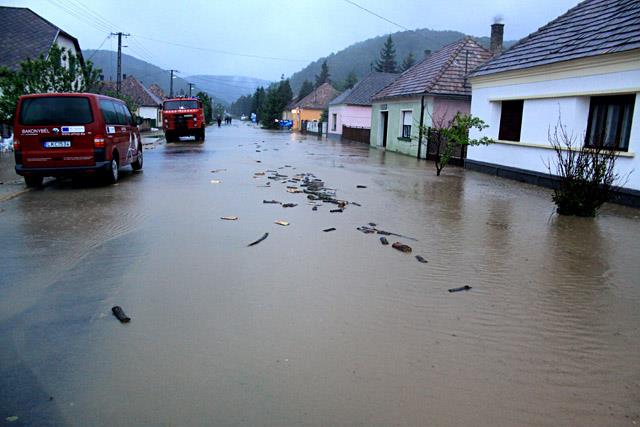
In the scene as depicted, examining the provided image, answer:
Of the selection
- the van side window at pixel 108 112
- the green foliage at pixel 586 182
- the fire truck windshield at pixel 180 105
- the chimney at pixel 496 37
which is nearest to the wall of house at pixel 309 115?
the fire truck windshield at pixel 180 105

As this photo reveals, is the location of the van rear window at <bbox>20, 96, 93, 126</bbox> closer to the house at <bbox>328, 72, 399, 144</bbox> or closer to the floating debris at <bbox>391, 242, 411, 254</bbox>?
the floating debris at <bbox>391, 242, 411, 254</bbox>

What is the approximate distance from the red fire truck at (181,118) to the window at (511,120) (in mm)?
20085

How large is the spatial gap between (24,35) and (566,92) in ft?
106

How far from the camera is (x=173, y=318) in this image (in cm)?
425

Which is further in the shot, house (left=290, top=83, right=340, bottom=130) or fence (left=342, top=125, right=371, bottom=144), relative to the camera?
house (left=290, top=83, right=340, bottom=130)

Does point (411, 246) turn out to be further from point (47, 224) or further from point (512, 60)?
point (512, 60)

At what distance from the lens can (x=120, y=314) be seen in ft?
14.1

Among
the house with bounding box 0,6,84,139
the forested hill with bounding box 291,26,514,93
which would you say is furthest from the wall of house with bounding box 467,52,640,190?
the forested hill with bounding box 291,26,514,93

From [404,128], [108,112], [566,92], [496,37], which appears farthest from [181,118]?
[566,92]

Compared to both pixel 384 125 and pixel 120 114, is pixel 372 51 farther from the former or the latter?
pixel 120 114

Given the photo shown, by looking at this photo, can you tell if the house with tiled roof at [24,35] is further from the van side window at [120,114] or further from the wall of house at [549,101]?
the wall of house at [549,101]

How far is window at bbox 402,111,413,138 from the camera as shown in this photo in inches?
1087

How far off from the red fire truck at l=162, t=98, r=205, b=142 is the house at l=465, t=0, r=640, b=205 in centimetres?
1841

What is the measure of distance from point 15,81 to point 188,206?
461 inches
